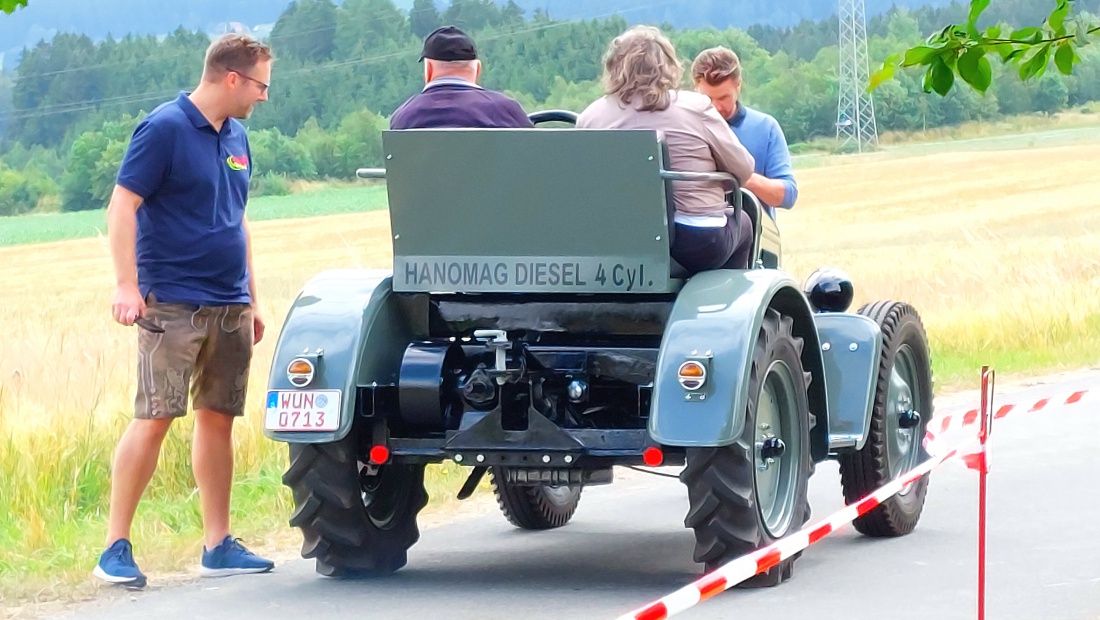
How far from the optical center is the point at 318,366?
264 inches

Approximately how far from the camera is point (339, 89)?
9238cm

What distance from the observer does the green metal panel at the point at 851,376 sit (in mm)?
7613

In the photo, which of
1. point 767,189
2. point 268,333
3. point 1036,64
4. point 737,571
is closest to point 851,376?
point 767,189

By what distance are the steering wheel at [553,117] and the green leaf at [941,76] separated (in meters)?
3.55

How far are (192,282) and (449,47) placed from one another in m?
1.28

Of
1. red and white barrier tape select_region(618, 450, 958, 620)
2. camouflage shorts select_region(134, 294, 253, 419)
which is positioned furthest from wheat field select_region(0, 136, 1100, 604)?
red and white barrier tape select_region(618, 450, 958, 620)

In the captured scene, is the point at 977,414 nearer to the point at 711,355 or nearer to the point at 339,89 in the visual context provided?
the point at 711,355

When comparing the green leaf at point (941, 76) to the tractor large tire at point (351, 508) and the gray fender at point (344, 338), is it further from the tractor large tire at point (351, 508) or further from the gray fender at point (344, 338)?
the tractor large tire at point (351, 508)

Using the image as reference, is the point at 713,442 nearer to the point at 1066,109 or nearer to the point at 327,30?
the point at 1066,109

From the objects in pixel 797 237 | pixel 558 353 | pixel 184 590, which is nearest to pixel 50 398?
pixel 184 590

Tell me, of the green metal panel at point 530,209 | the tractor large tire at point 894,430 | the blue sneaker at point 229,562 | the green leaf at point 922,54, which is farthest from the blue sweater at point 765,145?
the green leaf at point 922,54

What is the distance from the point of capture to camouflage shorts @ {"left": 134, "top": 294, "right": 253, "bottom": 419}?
7039 mm

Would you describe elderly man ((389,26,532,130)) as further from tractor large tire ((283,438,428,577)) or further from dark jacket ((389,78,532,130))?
tractor large tire ((283,438,428,577))

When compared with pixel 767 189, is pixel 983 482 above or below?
below
